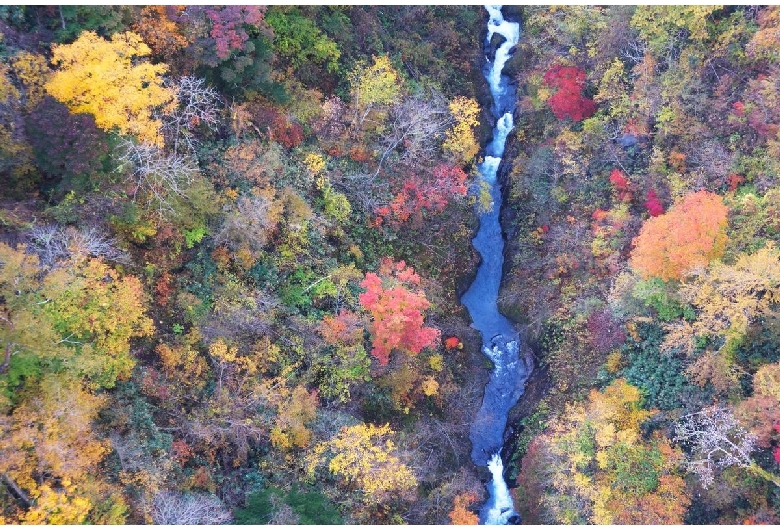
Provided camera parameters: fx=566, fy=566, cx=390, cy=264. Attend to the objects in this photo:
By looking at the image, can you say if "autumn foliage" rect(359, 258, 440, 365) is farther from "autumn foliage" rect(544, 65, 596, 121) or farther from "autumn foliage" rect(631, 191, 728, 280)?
"autumn foliage" rect(544, 65, 596, 121)

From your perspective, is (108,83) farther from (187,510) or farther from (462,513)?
(462,513)

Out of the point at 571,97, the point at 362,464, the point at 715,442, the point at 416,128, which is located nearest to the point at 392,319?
the point at 362,464

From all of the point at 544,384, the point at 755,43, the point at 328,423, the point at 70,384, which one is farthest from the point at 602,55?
the point at 70,384

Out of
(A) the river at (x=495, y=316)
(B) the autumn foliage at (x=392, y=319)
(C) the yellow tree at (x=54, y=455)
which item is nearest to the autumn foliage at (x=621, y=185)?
(A) the river at (x=495, y=316)

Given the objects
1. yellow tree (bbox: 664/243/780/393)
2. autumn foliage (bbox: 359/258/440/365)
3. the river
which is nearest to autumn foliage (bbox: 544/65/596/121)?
the river

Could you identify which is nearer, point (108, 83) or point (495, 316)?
point (108, 83)

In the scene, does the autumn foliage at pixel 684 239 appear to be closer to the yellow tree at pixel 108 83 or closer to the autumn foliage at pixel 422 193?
the autumn foliage at pixel 422 193
